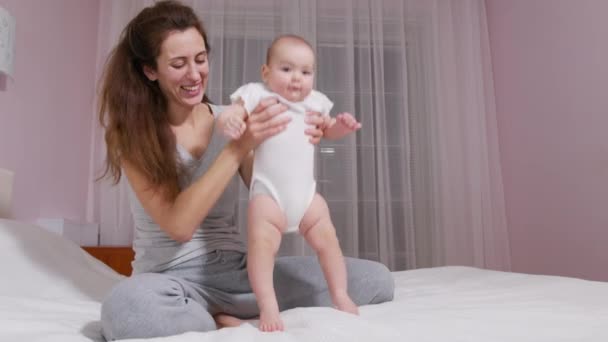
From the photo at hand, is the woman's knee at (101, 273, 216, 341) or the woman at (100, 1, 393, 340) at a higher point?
the woman at (100, 1, 393, 340)

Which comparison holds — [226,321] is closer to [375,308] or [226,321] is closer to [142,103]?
[375,308]

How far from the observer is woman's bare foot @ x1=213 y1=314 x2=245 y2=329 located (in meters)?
1.15

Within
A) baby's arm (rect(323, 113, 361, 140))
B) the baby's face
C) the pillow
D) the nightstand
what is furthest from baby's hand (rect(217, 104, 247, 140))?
the nightstand

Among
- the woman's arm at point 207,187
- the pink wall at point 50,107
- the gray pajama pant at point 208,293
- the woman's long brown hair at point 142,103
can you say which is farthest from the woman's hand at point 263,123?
the pink wall at point 50,107

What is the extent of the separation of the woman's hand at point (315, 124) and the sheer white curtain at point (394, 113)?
5.92 feet

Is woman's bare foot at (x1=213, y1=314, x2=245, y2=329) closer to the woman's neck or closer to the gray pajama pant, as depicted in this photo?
the gray pajama pant

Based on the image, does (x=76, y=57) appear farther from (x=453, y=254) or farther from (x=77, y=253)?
(x=453, y=254)

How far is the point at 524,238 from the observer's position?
299cm

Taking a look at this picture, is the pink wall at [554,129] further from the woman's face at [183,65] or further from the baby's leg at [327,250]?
the woman's face at [183,65]

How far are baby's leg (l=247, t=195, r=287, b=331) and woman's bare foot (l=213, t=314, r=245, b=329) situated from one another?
150 millimetres

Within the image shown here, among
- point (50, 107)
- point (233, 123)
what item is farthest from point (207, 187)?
point (50, 107)

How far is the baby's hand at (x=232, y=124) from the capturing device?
1078mm

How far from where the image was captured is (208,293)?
120 centimetres

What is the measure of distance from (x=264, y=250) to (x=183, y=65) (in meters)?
0.54
